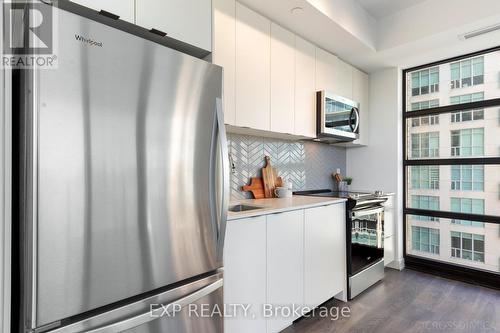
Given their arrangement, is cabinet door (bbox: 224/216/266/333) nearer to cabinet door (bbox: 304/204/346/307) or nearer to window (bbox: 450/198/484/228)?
cabinet door (bbox: 304/204/346/307)

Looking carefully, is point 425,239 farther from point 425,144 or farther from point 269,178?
→ point 269,178

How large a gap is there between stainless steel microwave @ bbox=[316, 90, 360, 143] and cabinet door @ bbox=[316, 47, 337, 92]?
0.15 metres

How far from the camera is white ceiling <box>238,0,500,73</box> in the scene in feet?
7.48

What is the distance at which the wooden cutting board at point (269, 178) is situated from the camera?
8.72 feet

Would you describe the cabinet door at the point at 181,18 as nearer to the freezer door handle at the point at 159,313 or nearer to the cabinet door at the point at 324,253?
the freezer door handle at the point at 159,313

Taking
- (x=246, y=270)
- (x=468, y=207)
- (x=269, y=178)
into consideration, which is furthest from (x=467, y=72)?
(x=246, y=270)

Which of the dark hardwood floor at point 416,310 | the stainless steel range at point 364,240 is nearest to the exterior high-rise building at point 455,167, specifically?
the dark hardwood floor at point 416,310

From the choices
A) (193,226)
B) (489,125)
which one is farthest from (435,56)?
(193,226)

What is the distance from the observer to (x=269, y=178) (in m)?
2.71

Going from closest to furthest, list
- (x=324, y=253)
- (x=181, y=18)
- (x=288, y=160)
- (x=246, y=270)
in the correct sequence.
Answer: (x=181, y=18) → (x=246, y=270) → (x=324, y=253) → (x=288, y=160)

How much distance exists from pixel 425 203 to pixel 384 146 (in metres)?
0.85

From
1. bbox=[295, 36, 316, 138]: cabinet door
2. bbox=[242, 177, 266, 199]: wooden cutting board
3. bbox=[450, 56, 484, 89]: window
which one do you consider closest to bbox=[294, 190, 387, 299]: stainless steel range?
bbox=[242, 177, 266, 199]: wooden cutting board

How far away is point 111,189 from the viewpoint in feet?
3.20

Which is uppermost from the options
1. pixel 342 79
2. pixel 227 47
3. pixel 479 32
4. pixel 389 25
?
pixel 389 25
